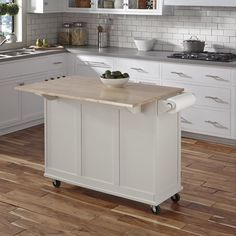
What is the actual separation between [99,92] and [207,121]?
2198 millimetres

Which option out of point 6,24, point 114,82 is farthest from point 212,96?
point 6,24

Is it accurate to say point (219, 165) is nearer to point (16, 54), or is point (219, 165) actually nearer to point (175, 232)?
point (175, 232)

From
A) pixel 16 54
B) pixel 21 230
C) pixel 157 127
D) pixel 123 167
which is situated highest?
pixel 16 54

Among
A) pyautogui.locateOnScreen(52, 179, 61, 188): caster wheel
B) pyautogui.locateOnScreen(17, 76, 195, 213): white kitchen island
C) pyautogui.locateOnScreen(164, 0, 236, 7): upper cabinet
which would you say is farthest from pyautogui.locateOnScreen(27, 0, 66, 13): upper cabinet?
pyautogui.locateOnScreen(52, 179, 61, 188): caster wheel

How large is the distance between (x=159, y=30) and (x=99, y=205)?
10.6 ft

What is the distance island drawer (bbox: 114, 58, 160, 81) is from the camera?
21.7 ft

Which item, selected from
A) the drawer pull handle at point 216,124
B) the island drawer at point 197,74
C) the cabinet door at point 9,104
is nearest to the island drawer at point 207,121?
the drawer pull handle at point 216,124

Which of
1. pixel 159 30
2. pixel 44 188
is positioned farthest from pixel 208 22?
pixel 44 188

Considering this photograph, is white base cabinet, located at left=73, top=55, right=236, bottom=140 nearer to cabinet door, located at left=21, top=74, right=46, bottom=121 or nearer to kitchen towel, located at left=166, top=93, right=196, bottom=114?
cabinet door, located at left=21, top=74, right=46, bottom=121

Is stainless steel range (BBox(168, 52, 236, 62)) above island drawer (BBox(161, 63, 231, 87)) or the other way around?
above

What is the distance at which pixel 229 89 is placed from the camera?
6.14 m

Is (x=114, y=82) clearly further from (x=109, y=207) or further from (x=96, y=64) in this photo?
(x=96, y=64)

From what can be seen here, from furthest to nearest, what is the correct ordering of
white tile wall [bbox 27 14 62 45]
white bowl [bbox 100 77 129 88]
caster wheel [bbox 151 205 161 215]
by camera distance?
white tile wall [bbox 27 14 62 45], white bowl [bbox 100 77 129 88], caster wheel [bbox 151 205 161 215]

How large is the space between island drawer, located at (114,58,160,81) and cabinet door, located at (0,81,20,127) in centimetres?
123
